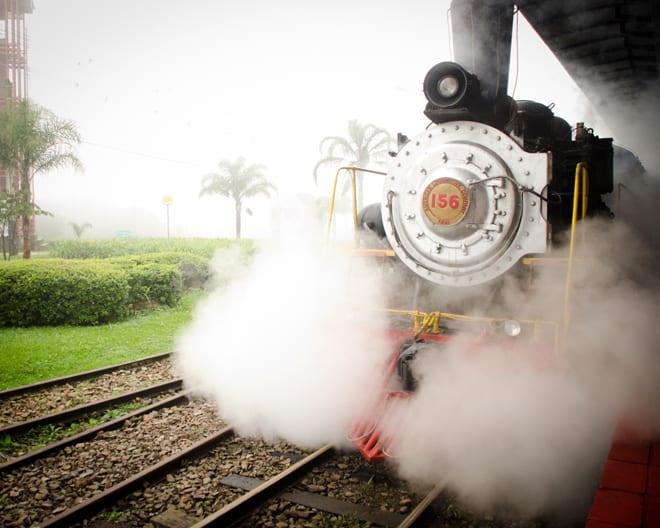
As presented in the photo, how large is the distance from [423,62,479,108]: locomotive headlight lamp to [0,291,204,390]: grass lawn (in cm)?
580

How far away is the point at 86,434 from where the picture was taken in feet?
14.4

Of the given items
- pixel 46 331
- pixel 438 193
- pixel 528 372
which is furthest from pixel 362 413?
pixel 46 331

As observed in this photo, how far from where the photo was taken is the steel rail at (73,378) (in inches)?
218

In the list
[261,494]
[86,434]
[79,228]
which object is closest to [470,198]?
[261,494]

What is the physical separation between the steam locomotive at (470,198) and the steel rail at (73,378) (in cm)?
424

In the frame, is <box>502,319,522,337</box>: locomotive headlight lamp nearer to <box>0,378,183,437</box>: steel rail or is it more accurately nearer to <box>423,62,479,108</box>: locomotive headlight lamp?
<box>423,62,479,108</box>: locomotive headlight lamp

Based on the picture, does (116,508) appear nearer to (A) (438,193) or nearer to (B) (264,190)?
(A) (438,193)

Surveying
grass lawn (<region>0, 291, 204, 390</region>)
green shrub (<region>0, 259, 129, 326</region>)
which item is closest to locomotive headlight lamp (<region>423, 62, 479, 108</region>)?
grass lawn (<region>0, 291, 204, 390</region>)

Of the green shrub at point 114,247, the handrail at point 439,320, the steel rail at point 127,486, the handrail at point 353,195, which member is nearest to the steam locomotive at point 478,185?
the handrail at point 439,320

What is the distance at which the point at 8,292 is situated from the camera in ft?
29.3

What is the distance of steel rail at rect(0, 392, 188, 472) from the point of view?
3848mm

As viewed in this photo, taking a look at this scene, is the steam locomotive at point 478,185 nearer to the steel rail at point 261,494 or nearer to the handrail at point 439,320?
the handrail at point 439,320

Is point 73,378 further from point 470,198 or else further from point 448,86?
point 448,86

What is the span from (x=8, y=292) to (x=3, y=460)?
595 centimetres
